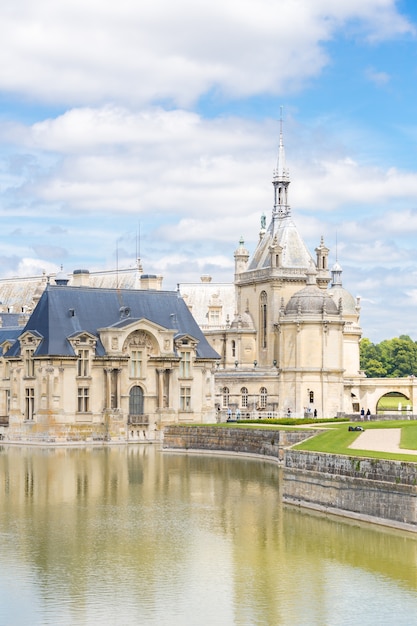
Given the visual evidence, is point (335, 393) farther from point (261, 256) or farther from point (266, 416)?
point (261, 256)

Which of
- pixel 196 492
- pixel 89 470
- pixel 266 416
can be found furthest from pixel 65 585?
pixel 266 416

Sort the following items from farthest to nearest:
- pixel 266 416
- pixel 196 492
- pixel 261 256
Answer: pixel 261 256
pixel 266 416
pixel 196 492

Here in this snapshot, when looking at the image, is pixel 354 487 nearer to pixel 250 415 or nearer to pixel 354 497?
pixel 354 497

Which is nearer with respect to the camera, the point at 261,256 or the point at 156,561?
the point at 156,561

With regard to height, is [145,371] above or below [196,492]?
above

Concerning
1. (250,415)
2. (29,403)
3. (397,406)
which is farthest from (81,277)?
(397,406)

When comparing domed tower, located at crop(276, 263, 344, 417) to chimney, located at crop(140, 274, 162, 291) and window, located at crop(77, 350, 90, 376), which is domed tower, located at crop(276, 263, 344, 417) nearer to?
chimney, located at crop(140, 274, 162, 291)

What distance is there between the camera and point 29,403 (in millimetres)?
92500

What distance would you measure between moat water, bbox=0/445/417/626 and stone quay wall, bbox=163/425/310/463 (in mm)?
12300

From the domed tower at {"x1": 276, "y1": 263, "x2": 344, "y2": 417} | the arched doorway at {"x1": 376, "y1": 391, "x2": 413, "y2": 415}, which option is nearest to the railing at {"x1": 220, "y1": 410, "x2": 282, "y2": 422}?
the domed tower at {"x1": 276, "y1": 263, "x2": 344, "y2": 417}

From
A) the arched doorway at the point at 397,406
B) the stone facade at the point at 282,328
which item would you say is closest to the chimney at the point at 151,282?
the stone facade at the point at 282,328

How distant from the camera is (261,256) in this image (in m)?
123

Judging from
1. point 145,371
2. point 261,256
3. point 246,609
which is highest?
point 261,256

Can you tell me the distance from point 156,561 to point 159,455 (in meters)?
40.0
